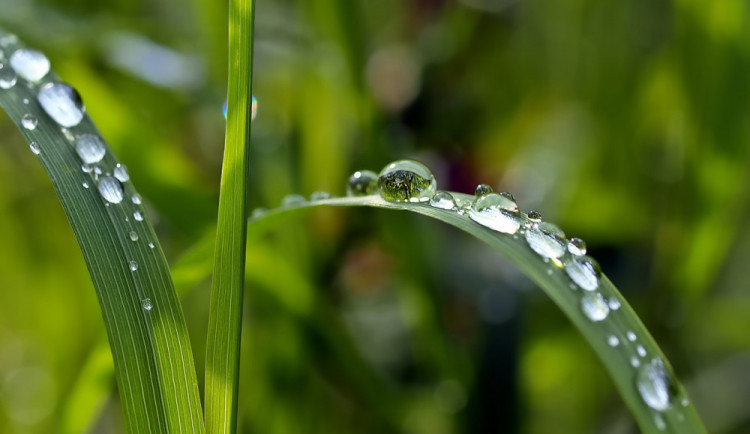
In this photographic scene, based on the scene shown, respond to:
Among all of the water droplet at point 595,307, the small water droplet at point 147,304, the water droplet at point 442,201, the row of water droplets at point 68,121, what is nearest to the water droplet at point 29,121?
the row of water droplets at point 68,121

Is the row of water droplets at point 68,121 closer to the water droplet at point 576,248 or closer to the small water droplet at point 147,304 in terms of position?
the small water droplet at point 147,304

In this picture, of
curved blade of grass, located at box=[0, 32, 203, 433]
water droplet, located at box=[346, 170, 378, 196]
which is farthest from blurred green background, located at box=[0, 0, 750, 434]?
curved blade of grass, located at box=[0, 32, 203, 433]

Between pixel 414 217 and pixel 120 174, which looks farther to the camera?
pixel 414 217

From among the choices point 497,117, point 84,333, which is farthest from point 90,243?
point 497,117

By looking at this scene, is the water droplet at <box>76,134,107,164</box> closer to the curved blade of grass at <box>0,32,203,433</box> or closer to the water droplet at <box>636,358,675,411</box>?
the curved blade of grass at <box>0,32,203,433</box>

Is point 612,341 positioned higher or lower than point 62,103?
lower

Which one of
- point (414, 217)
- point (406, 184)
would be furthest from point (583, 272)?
point (414, 217)

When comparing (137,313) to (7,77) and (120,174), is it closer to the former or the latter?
(120,174)
